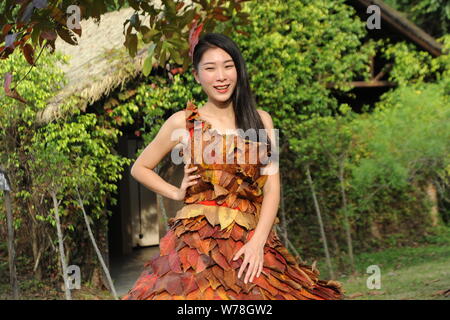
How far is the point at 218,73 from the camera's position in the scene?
2527 millimetres

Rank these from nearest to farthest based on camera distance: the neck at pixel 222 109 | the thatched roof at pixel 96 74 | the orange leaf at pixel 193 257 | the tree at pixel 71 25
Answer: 1. the orange leaf at pixel 193 257
2. the neck at pixel 222 109
3. the tree at pixel 71 25
4. the thatched roof at pixel 96 74

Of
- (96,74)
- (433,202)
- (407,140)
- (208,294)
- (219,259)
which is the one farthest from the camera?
(433,202)

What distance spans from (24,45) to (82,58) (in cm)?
656

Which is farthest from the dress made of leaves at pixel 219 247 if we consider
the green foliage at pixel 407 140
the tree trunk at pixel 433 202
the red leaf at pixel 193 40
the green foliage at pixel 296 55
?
the tree trunk at pixel 433 202

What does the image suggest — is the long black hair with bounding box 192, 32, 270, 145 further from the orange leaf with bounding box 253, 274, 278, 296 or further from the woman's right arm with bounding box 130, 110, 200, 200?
the orange leaf with bounding box 253, 274, 278, 296

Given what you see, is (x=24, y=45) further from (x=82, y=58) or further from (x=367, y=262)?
(x=367, y=262)

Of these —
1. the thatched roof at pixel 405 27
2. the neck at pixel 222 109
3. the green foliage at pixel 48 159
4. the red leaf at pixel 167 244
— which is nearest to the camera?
the red leaf at pixel 167 244

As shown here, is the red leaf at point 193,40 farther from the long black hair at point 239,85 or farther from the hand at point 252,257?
the hand at point 252,257

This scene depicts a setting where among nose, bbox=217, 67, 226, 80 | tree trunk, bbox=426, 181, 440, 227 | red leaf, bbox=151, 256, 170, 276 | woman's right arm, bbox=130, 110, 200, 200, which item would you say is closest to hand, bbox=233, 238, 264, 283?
red leaf, bbox=151, 256, 170, 276

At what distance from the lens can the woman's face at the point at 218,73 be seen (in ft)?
8.30

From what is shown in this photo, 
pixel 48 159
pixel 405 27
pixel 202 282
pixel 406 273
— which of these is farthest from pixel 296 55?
pixel 202 282

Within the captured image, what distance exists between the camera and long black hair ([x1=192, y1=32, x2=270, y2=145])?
2.53 meters

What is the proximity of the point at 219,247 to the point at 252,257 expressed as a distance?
0.43 ft

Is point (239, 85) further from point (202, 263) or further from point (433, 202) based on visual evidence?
point (433, 202)
